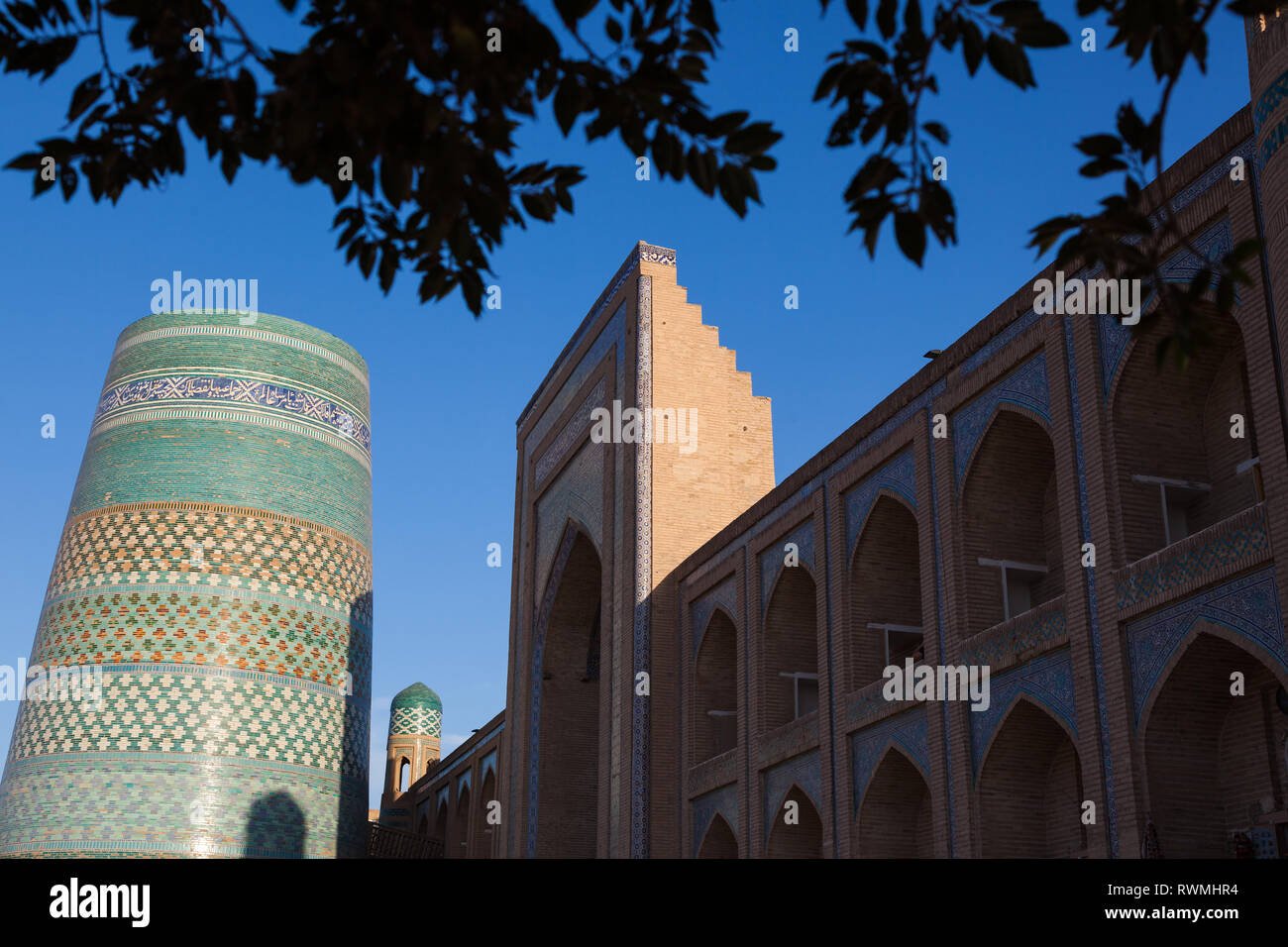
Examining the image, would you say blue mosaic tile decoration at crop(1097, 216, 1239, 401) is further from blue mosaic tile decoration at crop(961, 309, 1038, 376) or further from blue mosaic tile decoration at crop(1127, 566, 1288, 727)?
blue mosaic tile decoration at crop(1127, 566, 1288, 727)

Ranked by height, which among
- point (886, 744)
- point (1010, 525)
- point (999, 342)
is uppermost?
point (999, 342)

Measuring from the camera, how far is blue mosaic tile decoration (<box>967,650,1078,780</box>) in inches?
303

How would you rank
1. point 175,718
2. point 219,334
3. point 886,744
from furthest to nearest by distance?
point 219,334 → point 175,718 → point 886,744

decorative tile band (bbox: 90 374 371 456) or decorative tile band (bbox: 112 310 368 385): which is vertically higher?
decorative tile band (bbox: 112 310 368 385)

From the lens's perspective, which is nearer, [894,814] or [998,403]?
[998,403]

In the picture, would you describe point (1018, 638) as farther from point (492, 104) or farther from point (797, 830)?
point (492, 104)

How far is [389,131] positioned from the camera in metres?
2.45

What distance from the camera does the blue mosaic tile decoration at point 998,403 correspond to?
8305 millimetres

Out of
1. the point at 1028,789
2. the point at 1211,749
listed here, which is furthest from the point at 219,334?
the point at 1211,749

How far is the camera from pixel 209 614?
1537cm

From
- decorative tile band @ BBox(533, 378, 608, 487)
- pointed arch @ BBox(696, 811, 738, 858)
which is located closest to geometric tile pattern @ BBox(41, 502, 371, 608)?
decorative tile band @ BBox(533, 378, 608, 487)

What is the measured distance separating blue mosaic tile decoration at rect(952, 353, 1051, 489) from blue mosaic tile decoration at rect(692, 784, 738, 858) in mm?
4219

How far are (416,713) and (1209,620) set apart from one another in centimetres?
2569

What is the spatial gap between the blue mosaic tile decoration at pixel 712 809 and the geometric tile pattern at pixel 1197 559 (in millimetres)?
5377
